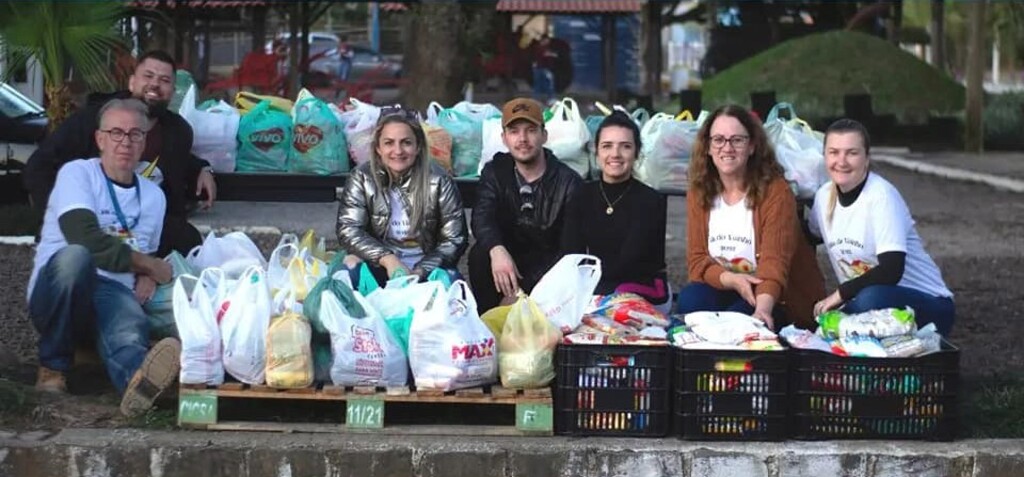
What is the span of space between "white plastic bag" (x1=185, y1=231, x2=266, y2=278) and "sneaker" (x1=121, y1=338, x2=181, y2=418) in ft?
2.50

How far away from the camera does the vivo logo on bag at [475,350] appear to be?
588 cm

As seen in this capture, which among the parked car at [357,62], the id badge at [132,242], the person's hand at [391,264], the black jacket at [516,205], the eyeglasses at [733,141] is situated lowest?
the person's hand at [391,264]

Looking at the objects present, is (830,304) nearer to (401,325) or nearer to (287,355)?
(401,325)

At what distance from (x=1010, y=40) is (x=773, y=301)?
52532mm

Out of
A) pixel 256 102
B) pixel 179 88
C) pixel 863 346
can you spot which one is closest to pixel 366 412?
pixel 863 346

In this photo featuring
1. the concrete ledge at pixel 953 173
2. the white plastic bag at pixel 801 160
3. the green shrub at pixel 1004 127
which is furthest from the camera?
the green shrub at pixel 1004 127

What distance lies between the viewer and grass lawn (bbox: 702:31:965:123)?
2508 centimetres

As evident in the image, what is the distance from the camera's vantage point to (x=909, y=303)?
654 centimetres

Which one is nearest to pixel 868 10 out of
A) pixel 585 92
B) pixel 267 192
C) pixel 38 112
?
pixel 585 92

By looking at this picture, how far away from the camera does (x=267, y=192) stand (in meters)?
7.69

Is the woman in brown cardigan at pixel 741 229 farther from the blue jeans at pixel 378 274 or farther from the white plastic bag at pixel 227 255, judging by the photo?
the white plastic bag at pixel 227 255

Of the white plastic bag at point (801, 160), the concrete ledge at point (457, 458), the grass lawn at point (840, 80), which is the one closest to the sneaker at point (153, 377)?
the concrete ledge at point (457, 458)

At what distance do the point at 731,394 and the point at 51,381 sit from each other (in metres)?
2.93

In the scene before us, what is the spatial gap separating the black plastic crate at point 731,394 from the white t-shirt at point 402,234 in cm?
158
